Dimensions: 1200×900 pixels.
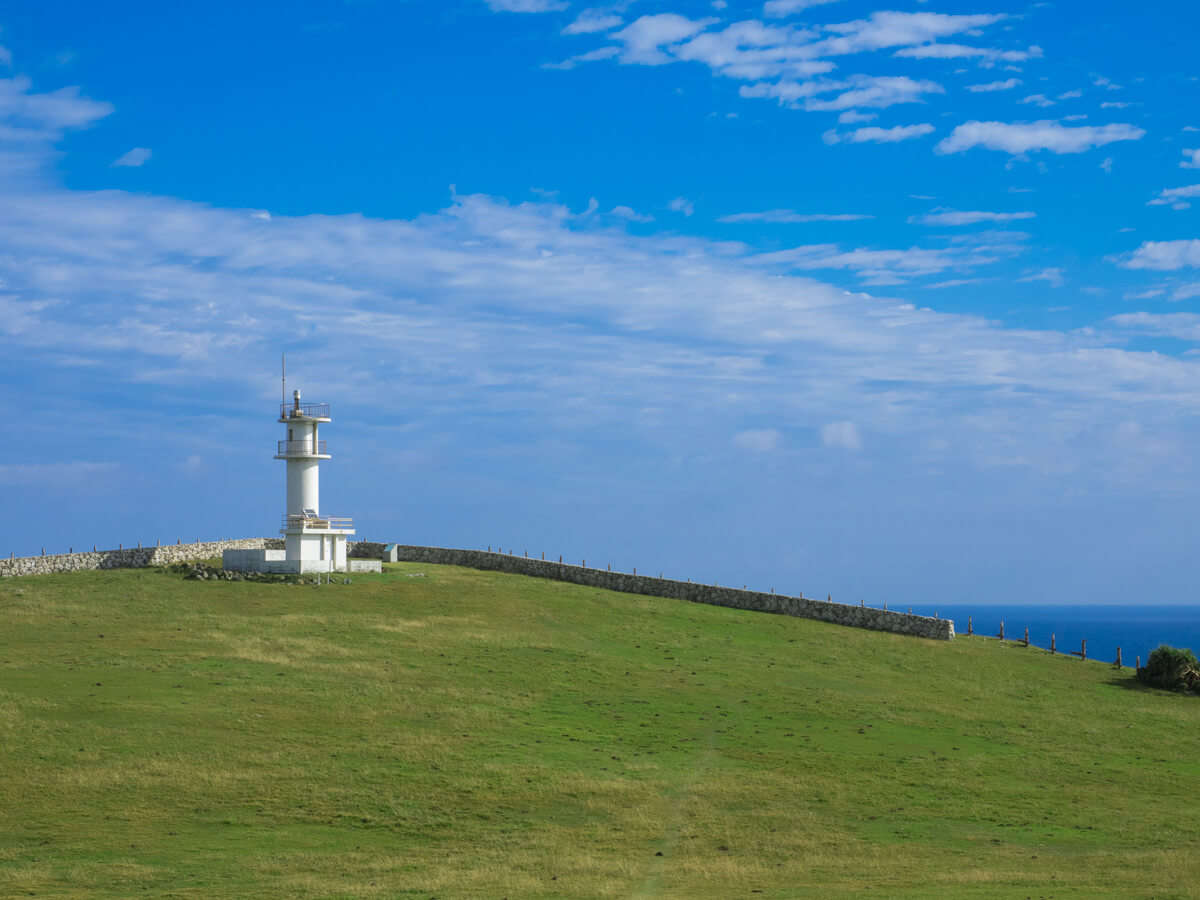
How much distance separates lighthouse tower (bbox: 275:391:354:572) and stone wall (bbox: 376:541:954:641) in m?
11.3

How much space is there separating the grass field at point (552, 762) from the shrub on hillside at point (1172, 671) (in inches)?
73.7

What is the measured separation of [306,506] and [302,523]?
1.64 metres

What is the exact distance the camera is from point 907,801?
99.3 feet

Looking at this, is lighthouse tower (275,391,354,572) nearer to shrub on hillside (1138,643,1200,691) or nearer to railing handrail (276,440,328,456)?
railing handrail (276,440,328,456)

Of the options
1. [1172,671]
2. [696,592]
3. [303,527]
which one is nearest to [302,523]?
[303,527]

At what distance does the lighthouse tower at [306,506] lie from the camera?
62.8 metres

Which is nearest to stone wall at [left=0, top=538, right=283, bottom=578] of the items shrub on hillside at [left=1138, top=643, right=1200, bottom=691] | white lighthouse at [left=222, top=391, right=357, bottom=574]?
white lighthouse at [left=222, top=391, right=357, bottom=574]

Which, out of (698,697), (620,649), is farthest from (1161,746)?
(620,649)

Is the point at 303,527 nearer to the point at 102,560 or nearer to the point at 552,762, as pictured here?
the point at 102,560

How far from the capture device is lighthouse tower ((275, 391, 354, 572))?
206 feet

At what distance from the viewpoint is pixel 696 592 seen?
209 ft

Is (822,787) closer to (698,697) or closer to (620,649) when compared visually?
(698,697)

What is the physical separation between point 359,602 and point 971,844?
35.4 metres

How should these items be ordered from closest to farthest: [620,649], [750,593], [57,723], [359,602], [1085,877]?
[1085,877]
[57,723]
[620,649]
[359,602]
[750,593]
